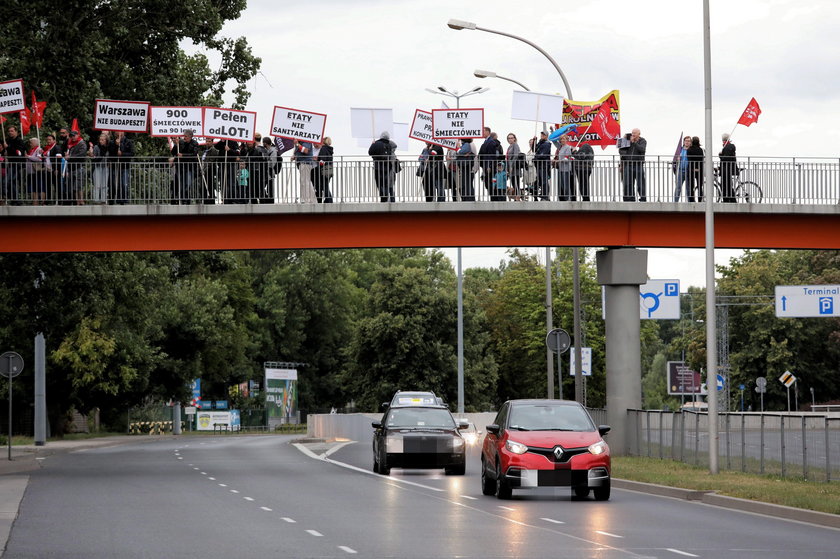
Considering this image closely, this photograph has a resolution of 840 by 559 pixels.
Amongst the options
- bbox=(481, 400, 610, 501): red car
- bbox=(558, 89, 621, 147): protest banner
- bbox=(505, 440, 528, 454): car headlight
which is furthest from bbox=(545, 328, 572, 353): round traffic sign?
bbox=(505, 440, 528, 454): car headlight

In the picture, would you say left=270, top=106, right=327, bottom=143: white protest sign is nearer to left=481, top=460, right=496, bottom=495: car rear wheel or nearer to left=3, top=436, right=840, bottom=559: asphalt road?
left=3, top=436, right=840, bottom=559: asphalt road

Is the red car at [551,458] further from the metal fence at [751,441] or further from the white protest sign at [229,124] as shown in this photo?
the white protest sign at [229,124]

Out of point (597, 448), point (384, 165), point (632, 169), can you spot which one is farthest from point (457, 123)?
point (597, 448)

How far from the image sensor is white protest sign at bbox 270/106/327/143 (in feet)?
112

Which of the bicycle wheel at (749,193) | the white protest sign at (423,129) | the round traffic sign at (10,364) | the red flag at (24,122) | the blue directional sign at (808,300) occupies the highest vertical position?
the red flag at (24,122)

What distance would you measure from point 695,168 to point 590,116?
401 cm

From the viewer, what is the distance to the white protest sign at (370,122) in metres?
35.4

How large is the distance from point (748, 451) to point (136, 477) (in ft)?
42.4

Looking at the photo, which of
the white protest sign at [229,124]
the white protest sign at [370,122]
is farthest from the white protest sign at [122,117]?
the white protest sign at [370,122]

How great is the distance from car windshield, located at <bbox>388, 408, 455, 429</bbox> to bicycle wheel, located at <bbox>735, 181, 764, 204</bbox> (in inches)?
358

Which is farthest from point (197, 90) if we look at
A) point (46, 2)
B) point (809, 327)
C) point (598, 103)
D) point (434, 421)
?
point (809, 327)

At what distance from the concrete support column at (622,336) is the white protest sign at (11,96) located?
46.7 feet

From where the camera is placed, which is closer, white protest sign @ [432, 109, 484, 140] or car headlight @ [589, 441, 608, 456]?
car headlight @ [589, 441, 608, 456]

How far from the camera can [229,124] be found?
34906mm
